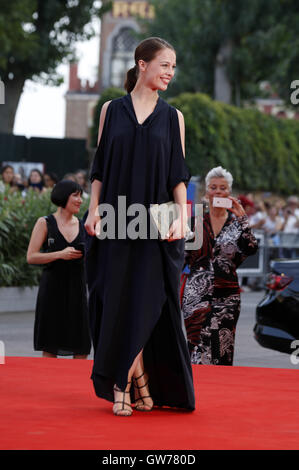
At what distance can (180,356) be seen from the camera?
534 cm

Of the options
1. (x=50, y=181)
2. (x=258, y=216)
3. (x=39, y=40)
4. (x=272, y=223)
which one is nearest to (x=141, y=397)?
(x=50, y=181)

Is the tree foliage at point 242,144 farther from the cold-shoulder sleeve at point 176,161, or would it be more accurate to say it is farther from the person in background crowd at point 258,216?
the cold-shoulder sleeve at point 176,161

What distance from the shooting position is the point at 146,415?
522cm

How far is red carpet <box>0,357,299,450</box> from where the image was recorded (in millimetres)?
4449

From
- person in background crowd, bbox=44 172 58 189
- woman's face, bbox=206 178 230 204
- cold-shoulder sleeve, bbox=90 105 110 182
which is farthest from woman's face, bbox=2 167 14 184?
cold-shoulder sleeve, bbox=90 105 110 182

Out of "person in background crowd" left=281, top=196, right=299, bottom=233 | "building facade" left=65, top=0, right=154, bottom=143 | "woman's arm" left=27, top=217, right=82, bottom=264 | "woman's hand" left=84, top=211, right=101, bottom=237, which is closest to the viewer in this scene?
"woman's hand" left=84, top=211, right=101, bottom=237

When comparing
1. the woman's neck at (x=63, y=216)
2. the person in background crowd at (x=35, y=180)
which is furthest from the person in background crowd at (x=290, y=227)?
the woman's neck at (x=63, y=216)

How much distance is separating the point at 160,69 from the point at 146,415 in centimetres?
174

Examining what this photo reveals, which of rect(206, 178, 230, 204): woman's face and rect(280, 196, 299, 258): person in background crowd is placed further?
rect(280, 196, 299, 258): person in background crowd

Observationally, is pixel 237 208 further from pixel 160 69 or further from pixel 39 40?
pixel 39 40

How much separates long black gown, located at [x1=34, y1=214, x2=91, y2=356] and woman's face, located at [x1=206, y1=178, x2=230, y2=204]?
1.31 metres
